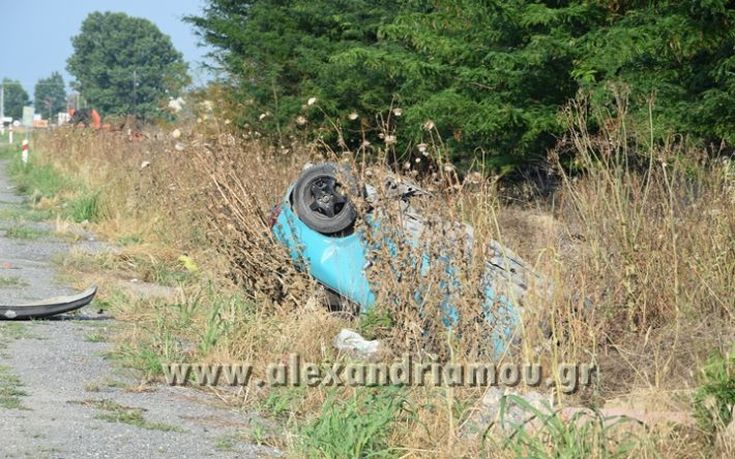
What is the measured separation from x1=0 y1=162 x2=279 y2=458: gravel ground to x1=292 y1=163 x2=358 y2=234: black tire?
5.90 ft

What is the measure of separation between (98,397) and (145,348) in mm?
1179

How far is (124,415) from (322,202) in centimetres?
303

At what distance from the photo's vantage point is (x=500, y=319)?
23.2 feet

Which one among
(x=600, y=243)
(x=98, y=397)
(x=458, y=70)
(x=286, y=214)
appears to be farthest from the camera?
(x=458, y=70)

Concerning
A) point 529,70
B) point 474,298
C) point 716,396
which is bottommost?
point 716,396

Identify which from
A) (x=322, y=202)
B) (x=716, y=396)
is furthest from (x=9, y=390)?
(x=716, y=396)

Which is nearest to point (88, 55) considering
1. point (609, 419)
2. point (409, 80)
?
point (409, 80)

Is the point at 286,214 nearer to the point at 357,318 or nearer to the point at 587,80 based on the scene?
the point at 357,318

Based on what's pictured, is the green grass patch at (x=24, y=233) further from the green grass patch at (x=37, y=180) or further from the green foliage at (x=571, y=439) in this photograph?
the green foliage at (x=571, y=439)

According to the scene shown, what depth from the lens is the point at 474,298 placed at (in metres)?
7.09

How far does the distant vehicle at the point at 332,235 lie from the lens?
8.05 m

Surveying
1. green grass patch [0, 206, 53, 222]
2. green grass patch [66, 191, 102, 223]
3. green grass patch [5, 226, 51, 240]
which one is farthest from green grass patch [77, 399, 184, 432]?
green grass patch [0, 206, 53, 222]

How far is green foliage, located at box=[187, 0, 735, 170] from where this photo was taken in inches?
455

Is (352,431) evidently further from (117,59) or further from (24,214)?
(117,59)
